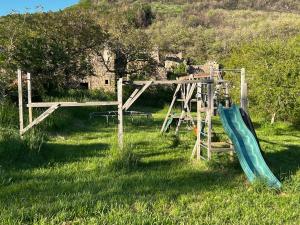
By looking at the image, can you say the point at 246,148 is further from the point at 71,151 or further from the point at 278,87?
the point at 278,87

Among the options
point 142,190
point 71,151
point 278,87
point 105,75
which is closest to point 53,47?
point 105,75

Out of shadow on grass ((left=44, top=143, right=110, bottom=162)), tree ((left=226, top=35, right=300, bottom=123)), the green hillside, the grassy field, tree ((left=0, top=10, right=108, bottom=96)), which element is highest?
the green hillside

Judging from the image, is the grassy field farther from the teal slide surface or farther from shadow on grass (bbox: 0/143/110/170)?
the teal slide surface

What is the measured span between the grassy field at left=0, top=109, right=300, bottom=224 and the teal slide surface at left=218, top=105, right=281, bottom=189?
0.24 meters

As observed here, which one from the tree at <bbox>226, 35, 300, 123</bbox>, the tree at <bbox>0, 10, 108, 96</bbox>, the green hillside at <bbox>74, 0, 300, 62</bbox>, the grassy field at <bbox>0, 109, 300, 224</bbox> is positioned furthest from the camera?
the green hillside at <bbox>74, 0, 300, 62</bbox>

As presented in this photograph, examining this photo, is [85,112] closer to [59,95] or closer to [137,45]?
[59,95]

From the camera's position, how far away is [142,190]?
722cm

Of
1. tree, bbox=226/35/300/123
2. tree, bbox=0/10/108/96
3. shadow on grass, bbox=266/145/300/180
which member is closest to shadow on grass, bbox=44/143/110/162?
shadow on grass, bbox=266/145/300/180

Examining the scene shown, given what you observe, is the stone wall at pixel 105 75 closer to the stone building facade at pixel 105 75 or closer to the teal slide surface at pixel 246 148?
the stone building facade at pixel 105 75

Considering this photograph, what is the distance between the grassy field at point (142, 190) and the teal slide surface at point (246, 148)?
24 centimetres

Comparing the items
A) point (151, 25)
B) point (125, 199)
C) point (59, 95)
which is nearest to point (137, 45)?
point (59, 95)

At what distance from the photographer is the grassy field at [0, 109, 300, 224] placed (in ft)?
19.3

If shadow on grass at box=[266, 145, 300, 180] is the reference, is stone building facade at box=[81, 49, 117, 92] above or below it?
above

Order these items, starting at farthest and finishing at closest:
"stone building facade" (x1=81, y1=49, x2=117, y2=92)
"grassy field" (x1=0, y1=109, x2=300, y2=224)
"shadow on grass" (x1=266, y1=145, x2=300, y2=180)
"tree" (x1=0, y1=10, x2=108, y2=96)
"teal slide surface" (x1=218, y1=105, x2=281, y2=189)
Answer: "stone building facade" (x1=81, y1=49, x2=117, y2=92), "tree" (x1=0, y1=10, x2=108, y2=96), "shadow on grass" (x1=266, y1=145, x2=300, y2=180), "teal slide surface" (x1=218, y1=105, x2=281, y2=189), "grassy field" (x1=0, y1=109, x2=300, y2=224)
